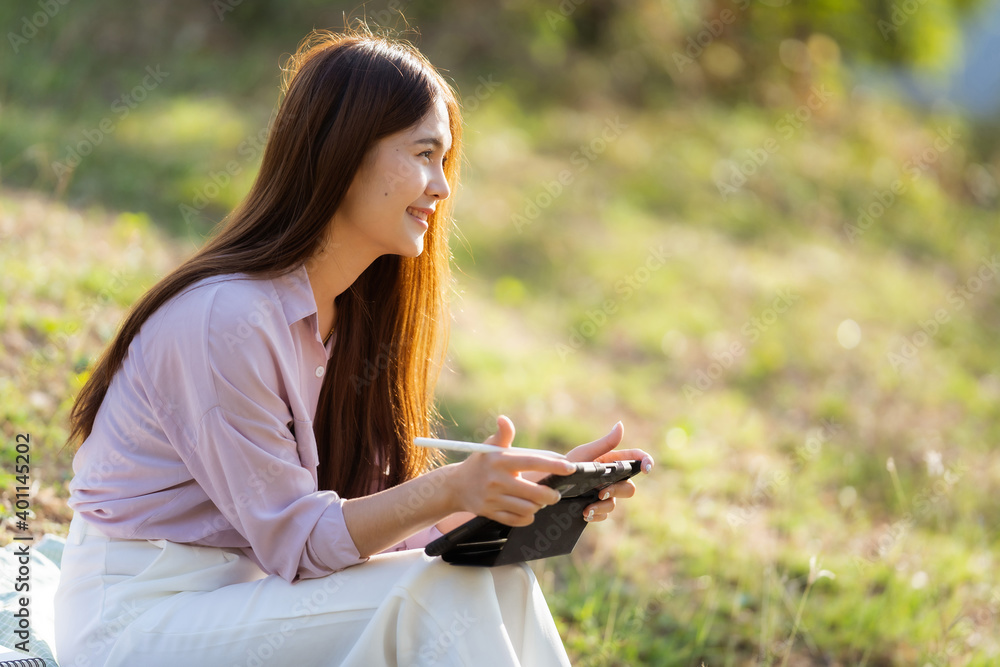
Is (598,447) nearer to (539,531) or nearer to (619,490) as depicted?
(619,490)

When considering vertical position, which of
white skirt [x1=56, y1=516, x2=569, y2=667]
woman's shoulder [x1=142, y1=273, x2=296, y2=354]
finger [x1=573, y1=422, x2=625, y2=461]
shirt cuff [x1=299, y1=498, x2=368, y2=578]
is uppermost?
woman's shoulder [x1=142, y1=273, x2=296, y2=354]

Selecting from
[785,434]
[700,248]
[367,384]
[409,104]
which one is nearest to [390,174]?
[409,104]

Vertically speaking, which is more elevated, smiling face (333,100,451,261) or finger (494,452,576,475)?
smiling face (333,100,451,261)

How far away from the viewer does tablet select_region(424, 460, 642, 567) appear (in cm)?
181

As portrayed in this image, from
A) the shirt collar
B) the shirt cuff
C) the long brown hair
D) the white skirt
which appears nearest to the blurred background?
the long brown hair

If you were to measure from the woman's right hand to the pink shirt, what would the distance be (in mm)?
311

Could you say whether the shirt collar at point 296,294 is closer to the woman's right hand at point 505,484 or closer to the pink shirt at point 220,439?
the pink shirt at point 220,439

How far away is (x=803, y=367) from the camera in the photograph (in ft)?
21.4

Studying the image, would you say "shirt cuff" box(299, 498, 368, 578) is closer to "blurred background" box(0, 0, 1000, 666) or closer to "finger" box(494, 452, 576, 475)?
"finger" box(494, 452, 576, 475)

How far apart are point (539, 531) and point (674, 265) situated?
5.77m

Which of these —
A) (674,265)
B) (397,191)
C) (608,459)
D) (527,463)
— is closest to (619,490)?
(608,459)

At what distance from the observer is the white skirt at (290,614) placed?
1783mm

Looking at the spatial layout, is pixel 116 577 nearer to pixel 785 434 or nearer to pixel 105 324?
pixel 105 324

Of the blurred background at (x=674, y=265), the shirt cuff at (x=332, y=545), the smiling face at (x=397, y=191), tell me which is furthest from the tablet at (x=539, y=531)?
the blurred background at (x=674, y=265)
